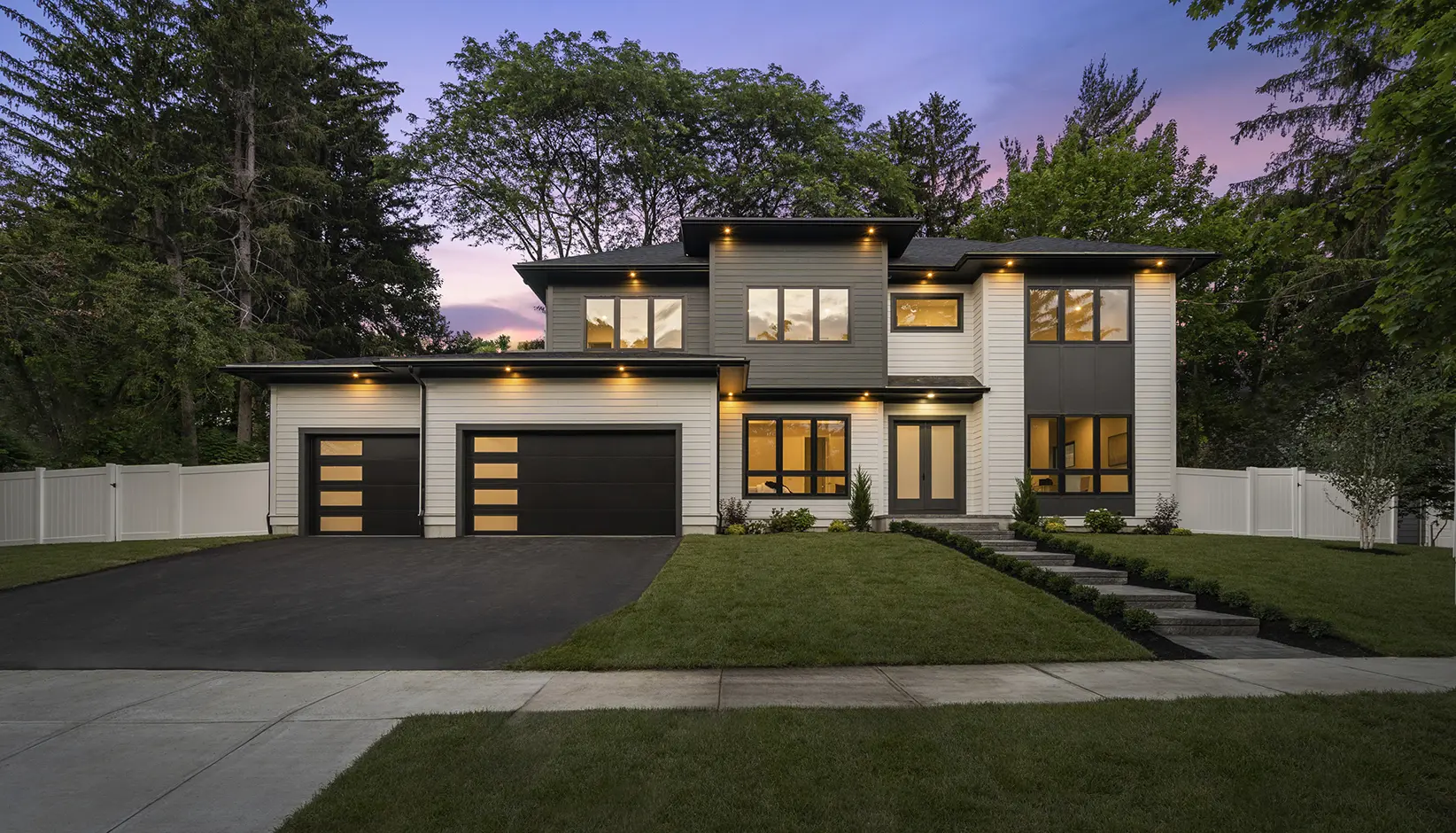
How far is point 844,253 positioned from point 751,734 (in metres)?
12.6

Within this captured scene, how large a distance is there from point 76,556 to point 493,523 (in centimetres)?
652

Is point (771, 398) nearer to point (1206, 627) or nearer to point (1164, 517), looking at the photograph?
point (1164, 517)

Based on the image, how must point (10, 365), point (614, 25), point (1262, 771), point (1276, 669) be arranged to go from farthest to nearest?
point (614, 25), point (10, 365), point (1276, 669), point (1262, 771)

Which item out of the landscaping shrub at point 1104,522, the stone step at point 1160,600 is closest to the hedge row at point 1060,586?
the stone step at point 1160,600

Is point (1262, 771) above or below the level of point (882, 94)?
below

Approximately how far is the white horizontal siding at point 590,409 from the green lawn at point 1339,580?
24.3 ft

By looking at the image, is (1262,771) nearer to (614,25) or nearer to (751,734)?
(751,734)

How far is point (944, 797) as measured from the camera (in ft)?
10.8

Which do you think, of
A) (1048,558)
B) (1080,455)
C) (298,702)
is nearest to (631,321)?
(1048,558)

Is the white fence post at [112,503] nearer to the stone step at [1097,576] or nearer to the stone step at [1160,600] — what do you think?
the stone step at [1097,576]

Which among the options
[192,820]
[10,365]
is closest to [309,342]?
[10,365]

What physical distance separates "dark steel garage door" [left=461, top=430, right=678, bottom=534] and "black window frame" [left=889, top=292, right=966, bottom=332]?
243 inches

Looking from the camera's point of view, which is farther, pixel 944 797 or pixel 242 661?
pixel 242 661

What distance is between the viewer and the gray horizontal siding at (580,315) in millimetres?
15789
